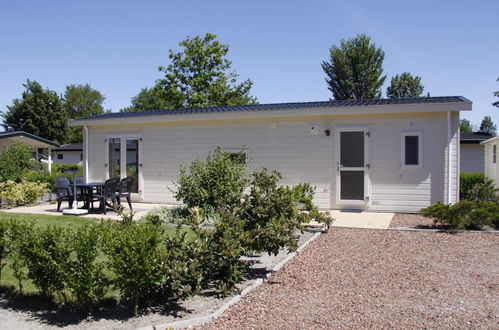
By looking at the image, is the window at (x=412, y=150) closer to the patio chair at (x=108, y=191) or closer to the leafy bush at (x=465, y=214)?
the leafy bush at (x=465, y=214)

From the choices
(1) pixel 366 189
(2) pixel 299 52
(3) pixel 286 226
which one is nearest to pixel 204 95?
(2) pixel 299 52

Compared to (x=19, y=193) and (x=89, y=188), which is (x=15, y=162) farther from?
(x=89, y=188)

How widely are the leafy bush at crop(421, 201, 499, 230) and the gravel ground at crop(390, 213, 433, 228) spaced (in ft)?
1.77

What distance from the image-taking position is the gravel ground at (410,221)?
849 centimetres

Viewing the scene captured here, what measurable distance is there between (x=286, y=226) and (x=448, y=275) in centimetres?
206

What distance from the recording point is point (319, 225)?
863 centimetres

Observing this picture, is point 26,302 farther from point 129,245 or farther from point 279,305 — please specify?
point 279,305

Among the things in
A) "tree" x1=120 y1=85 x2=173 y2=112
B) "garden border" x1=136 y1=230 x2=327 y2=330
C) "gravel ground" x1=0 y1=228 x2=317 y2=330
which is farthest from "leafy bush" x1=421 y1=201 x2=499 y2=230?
"tree" x1=120 y1=85 x2=173 y2=112

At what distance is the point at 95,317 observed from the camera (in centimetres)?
367

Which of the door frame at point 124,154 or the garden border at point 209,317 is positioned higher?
the door frame at point 124,154

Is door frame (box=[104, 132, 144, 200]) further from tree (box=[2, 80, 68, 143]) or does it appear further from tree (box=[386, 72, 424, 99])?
tree (box=[386, 72, 424, 99])

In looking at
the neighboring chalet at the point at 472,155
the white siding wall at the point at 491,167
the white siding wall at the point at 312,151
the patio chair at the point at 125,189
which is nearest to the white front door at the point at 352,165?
the white siding wall at the point at 312,151

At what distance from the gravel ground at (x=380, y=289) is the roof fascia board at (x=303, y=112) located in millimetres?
3825

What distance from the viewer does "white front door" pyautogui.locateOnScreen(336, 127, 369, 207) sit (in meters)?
10.6
